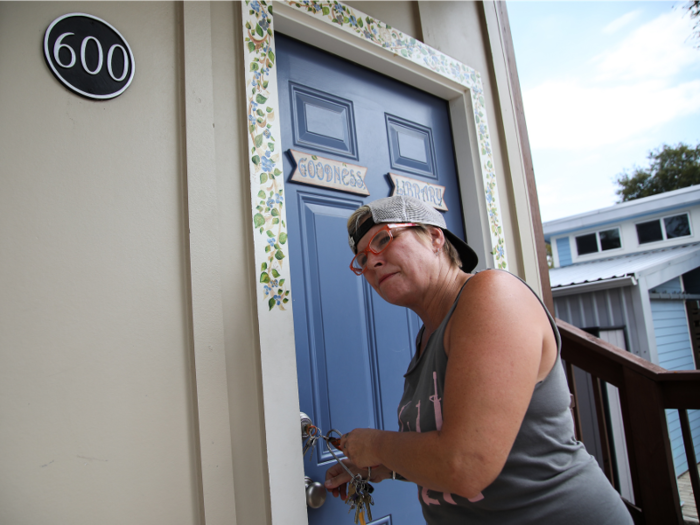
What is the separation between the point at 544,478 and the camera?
0.96m

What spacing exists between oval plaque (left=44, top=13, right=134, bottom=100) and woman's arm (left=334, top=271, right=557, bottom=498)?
114 centimetres

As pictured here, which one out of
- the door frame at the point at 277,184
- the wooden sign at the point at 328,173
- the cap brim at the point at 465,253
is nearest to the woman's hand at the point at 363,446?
the door frame at the point at 277,184

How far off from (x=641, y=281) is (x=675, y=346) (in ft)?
7.12

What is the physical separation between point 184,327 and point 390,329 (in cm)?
95

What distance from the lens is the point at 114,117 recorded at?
48.6 inches

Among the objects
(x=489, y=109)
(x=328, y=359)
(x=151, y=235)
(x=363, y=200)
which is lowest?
(x=328, y=359)

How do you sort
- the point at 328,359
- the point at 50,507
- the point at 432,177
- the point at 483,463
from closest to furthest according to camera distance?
the point at 483,463 → the point at 50,507 → the point at 328,359 → the point at 432,177

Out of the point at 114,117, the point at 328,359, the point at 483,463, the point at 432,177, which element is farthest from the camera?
the point at 432,177

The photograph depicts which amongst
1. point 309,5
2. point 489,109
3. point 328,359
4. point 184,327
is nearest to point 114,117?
point 184,327

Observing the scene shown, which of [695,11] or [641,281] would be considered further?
[641,281]

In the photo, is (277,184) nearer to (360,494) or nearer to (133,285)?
(133,285)

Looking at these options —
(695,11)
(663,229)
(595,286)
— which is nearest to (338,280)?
(595,286)

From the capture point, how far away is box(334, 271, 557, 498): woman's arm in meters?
0.83

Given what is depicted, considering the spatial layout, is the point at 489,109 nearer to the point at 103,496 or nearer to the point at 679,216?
the point at 103,496
